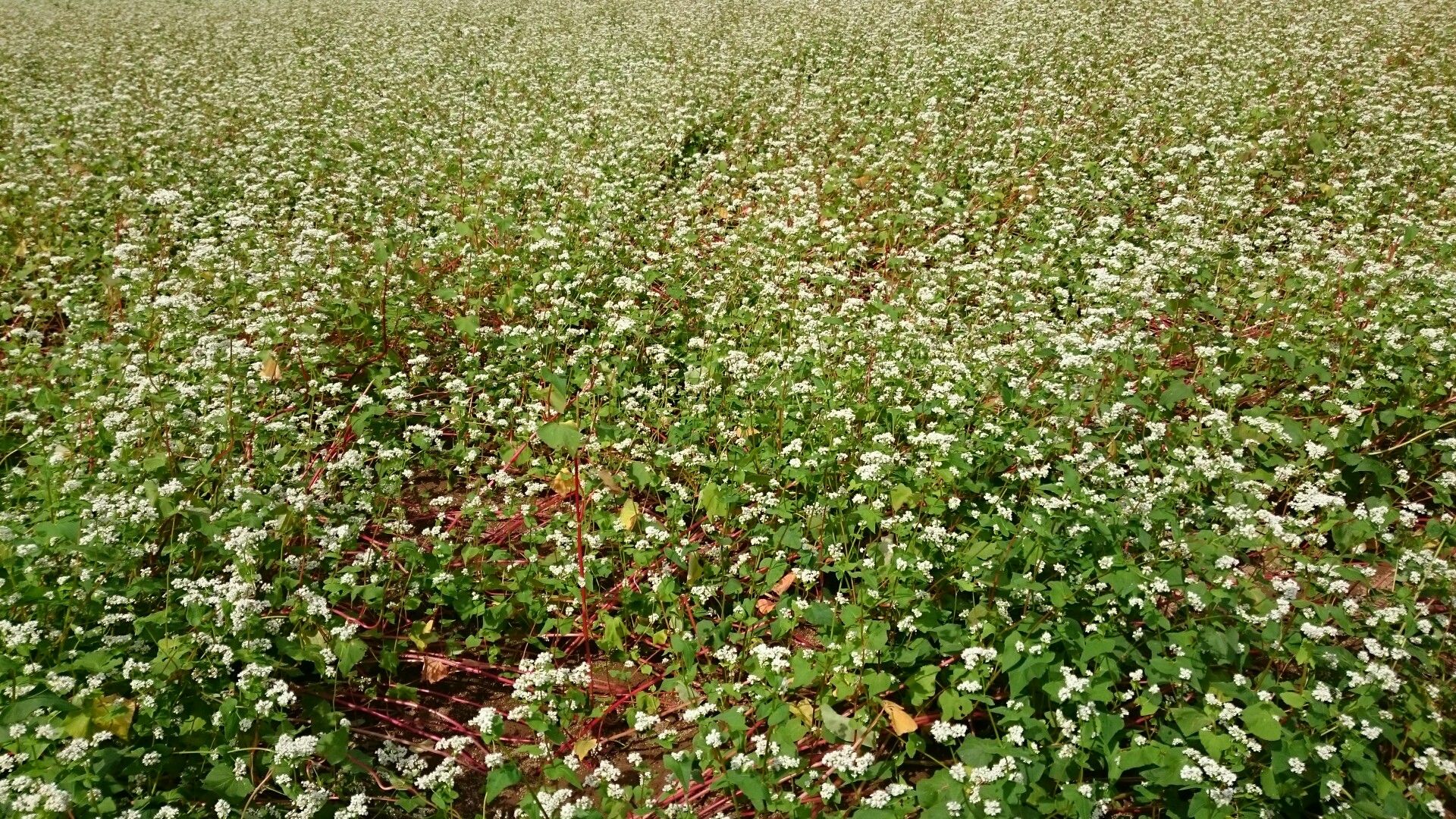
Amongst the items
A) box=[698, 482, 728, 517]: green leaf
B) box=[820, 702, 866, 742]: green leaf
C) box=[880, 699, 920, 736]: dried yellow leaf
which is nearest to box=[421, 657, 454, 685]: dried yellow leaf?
box=[698, 482, 728, 517]: green leaf

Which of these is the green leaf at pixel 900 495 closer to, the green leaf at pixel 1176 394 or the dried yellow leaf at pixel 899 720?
the dried yellow leaf at pixel 899 720

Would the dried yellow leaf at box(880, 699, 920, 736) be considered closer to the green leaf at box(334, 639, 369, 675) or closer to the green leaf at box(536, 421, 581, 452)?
the green leaf at box(536, 421, 581, 452)

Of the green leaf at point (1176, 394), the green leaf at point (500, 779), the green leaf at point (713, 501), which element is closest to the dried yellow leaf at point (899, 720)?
the green leaf at point (713, 501)

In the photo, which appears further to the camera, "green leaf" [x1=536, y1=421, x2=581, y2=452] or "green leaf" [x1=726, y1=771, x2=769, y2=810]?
"green leaf" [x1=536, y1=421, x2=581, y2=452]

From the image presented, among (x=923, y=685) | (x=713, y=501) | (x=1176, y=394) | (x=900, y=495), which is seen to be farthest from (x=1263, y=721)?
(x=713, y=501)

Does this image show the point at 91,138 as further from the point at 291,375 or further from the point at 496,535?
the point at 496,535

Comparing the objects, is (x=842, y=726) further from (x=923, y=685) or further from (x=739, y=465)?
(x=739, y=465)

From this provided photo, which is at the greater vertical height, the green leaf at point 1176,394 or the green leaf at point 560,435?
the green leaf at point 560,435

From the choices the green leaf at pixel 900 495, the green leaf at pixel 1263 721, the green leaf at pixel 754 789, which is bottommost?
the green leaf at pixel 1263 721

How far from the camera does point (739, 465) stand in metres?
4.06

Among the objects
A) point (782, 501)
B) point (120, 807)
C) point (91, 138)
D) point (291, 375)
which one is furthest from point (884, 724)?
point (91, 138)

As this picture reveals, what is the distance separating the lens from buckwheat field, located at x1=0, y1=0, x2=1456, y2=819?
2689mm

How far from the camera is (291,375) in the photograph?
15.3ft

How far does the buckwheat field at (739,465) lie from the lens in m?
2.69
